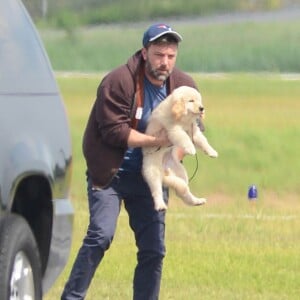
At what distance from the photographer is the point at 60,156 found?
786 centimetres

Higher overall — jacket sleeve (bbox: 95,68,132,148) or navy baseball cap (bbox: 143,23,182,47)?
navy baseball cap (bbox: 143,23,182,47)

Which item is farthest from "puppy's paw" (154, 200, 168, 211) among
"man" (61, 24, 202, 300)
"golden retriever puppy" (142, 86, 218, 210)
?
"man" (61, 24, 202, 300)

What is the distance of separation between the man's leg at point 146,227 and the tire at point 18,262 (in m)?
1.48

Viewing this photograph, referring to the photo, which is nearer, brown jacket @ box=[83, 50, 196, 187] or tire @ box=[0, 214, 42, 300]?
tire @ box=[0, 214, 42, 300]

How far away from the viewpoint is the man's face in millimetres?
8625

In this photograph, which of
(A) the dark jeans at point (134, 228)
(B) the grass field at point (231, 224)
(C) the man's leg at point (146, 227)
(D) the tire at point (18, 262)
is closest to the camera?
(D) the tire at point (18, 262)

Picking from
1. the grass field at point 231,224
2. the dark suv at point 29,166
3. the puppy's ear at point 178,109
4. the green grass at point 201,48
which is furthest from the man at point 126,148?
the green grass at point 201,48

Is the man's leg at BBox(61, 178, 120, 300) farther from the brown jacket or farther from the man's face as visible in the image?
the man's face

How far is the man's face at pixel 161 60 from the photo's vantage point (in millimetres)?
8625

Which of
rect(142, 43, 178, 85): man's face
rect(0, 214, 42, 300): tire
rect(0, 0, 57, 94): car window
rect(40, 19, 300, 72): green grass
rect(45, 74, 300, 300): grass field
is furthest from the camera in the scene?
rect(40, 19, 300, 72): green grass

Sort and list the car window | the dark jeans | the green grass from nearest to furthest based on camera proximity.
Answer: the car window → the dark jeans → the green grass

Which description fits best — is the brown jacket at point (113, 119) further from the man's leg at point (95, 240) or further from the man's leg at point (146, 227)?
the man's leg at point (146, 227)

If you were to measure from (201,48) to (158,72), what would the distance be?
3690 cm

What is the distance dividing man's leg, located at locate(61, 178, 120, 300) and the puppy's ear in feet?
2.17
